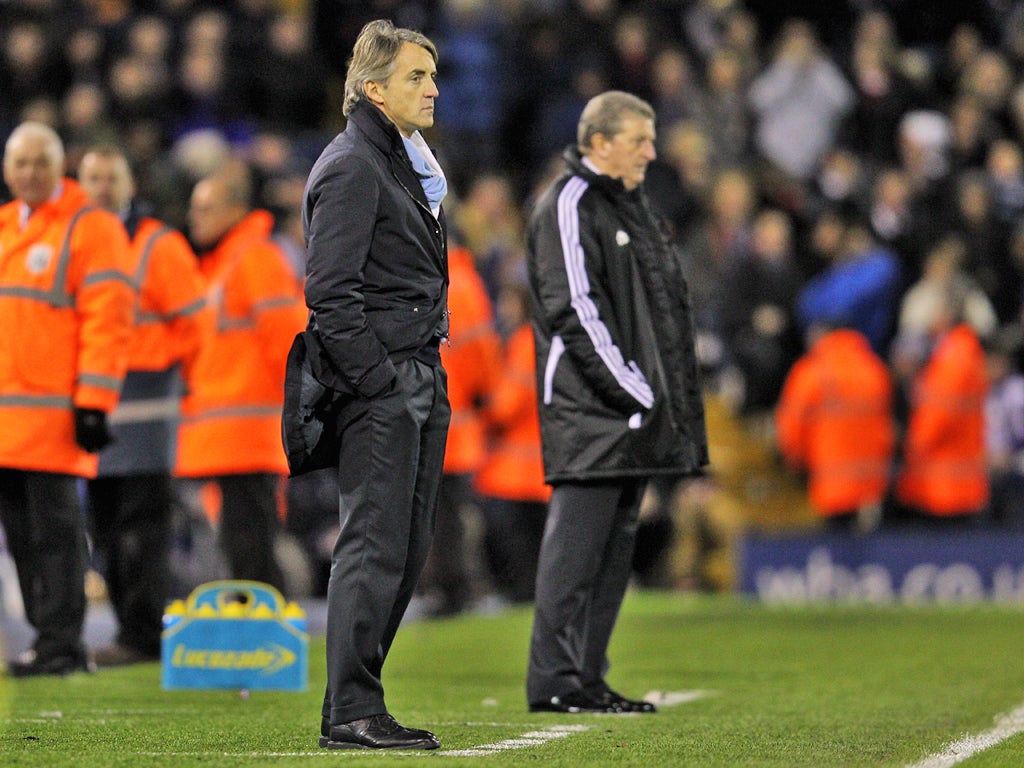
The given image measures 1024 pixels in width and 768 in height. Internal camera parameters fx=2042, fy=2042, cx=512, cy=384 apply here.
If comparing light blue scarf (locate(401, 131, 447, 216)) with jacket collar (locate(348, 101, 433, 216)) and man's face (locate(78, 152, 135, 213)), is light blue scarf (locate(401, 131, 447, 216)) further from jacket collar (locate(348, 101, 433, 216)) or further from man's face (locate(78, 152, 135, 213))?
man's face (locate(78, 152, 135, 213))

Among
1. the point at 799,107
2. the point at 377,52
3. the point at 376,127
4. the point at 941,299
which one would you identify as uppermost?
the point at 799,107

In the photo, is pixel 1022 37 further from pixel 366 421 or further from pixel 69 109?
pixel 366 421

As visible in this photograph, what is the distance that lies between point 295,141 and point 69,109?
240 centimetres

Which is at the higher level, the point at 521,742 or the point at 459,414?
the point at 459,414

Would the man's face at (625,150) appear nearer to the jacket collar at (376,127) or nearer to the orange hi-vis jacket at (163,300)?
the jacket collar at (376,127)

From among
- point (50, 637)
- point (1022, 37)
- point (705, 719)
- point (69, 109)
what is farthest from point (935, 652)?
point (1022, 37)

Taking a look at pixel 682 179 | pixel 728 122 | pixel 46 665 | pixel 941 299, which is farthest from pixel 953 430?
pixel 46 665

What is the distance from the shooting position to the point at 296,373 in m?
5.80

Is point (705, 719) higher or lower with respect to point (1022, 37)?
lower

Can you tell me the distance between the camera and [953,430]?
1606cm

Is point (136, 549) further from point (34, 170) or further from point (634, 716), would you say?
point (634, 716)

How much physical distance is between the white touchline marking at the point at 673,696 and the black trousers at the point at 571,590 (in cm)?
41

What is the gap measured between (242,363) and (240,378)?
0.24 feet

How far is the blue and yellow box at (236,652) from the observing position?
323 inches
